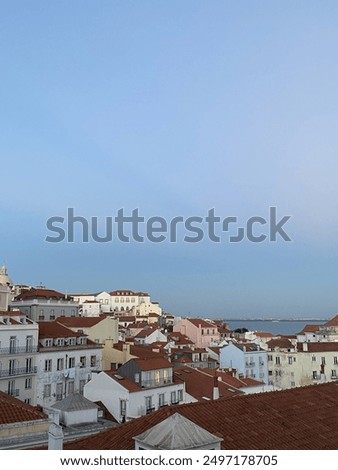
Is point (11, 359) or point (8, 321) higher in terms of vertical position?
point (8, 321)

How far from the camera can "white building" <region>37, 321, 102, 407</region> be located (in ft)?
135

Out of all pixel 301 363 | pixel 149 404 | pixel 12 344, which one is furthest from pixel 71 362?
pixel 301 363

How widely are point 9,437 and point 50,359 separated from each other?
28.5 m

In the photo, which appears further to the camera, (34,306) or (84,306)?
(84,306)

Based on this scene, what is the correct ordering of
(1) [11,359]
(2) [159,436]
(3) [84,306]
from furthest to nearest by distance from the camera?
(3) [84,306]
(1) [11,359]
(2) [159,436]

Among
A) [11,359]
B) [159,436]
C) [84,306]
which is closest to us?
[159,436]

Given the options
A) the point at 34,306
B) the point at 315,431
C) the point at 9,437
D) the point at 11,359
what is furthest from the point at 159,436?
the point at 34,306

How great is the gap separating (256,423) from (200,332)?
7282cm

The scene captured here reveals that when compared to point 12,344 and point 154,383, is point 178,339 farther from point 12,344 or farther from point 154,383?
point 12,344

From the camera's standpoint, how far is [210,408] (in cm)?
1327

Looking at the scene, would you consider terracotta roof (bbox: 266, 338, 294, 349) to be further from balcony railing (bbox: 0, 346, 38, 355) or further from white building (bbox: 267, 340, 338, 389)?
balcony railing (bbox: 0, 346, 38, 355)

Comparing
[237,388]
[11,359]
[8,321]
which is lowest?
[237,388]

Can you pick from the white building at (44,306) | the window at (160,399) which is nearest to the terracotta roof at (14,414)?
the window at (160,399)

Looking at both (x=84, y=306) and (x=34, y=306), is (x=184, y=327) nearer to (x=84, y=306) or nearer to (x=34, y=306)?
(x=34, y=306)
